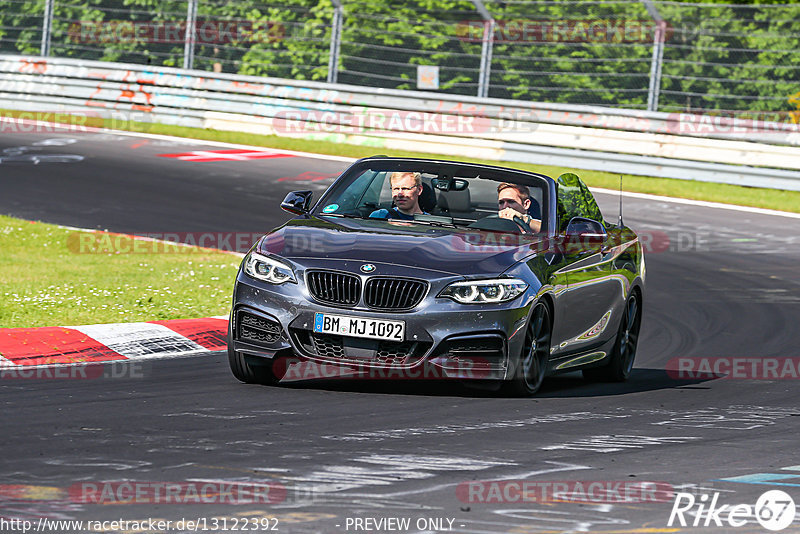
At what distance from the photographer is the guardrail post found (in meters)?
24.1

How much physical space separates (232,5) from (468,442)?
64.8ft

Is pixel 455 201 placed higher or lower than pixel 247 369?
higher

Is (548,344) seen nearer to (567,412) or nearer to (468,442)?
(567,412)

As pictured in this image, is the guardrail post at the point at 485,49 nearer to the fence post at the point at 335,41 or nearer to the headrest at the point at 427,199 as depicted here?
the fence post at the point at 335,41

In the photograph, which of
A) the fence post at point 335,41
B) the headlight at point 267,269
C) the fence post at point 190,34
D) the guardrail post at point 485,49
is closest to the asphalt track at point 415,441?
the headlight at point 267,269

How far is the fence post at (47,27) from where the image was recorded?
2741 cm

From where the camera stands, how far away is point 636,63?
2305 centimetres

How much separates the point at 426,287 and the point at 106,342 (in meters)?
2.75

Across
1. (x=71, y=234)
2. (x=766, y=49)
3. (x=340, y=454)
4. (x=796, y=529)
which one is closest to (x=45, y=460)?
(x=340, y=454)

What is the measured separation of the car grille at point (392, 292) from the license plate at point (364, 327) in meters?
0.10

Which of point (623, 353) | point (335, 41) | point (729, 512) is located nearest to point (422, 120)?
point (335, 41)

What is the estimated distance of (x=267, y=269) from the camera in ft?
28.4

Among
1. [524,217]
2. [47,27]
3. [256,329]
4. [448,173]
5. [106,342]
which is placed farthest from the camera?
[47,27]

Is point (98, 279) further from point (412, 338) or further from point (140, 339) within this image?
point (412, 338)
